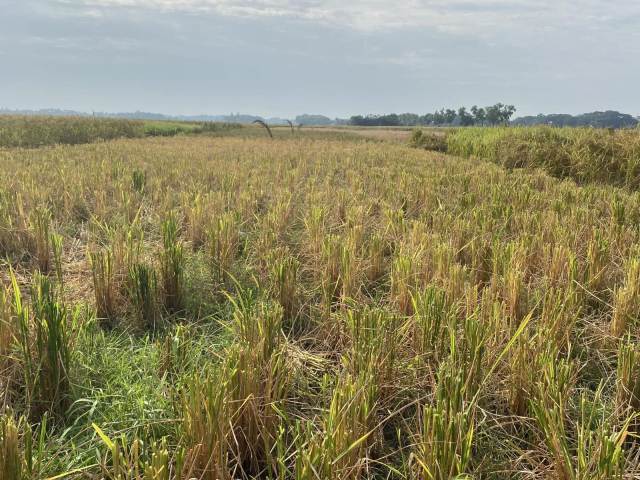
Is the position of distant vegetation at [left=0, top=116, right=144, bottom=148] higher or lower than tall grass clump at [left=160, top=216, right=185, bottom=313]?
higher

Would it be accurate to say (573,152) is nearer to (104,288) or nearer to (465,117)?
(104,288)

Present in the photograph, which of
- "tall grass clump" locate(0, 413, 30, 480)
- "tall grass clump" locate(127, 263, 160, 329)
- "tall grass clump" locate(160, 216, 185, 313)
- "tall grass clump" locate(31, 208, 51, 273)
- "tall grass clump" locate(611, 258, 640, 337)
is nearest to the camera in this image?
"tall grass clump" locate(0, 413, 30, 480)

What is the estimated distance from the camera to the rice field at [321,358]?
56.9 inches

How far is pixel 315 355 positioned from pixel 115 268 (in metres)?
1.52

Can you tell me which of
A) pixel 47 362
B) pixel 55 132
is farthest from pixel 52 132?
pixel 47 362

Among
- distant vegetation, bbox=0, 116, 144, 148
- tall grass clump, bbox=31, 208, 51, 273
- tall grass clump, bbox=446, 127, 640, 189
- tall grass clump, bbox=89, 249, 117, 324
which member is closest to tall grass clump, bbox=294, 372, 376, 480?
tall grass clump, bbox=89, 249, 117, 324

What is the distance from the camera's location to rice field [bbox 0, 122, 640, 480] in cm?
145

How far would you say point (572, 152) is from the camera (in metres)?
9.46

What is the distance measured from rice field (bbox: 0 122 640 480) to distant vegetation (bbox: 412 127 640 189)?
5424mm

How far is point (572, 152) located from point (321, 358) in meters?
9.28

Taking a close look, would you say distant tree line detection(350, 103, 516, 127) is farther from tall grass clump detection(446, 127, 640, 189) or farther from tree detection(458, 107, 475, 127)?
tall grass clump detection(446, 127, 640, 189)

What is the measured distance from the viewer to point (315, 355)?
7.70 ft

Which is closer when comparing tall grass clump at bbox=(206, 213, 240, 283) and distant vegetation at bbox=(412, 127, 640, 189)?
tall grass clump at bbox=(206, 213, 240, 283)

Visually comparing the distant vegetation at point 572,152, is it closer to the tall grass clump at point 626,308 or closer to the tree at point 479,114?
the tall grass clump at point 626,308
